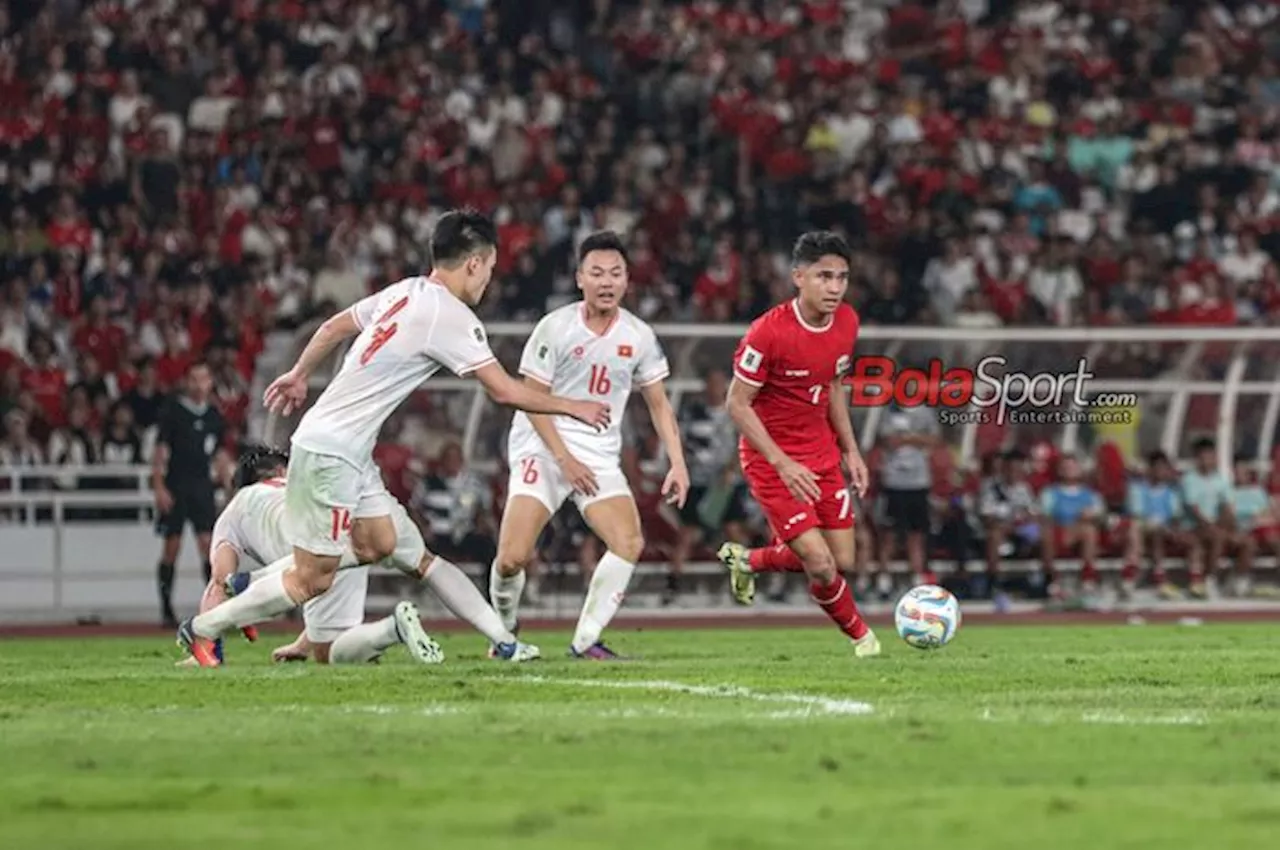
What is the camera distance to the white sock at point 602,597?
1499 cm

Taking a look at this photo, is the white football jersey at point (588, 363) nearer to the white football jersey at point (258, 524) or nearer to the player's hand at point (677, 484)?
the player's hand at point (677, 484)

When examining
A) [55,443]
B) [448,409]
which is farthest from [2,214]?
[448,409]

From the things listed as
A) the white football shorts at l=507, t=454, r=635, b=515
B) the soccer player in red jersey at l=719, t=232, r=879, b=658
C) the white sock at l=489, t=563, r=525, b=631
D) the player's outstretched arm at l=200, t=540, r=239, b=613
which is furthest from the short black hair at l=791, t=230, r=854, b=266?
the player's outstretched arm at l=200, t=540, r=239, b=613

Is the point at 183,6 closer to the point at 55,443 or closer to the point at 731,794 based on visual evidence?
the point at 55,443

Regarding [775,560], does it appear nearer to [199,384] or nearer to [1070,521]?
[199,384]

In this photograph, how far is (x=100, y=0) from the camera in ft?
101

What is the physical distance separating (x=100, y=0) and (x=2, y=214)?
157 inches

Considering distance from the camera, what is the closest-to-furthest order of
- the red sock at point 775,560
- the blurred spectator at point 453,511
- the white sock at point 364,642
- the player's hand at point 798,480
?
the white sock at point 364,642, the player's hand at point 798,480, the red sock at point 775,560, the blurred spectator at point 453,511

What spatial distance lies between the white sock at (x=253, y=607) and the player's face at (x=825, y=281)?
3566mm

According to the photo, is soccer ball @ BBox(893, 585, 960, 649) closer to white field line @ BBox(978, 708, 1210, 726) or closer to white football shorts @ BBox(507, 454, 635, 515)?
white football shorts @ BBox(507, 454, 635, 515)

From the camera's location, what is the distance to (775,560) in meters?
16.0

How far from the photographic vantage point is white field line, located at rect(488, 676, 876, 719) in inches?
428

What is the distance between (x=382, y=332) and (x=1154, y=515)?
14.1 meters

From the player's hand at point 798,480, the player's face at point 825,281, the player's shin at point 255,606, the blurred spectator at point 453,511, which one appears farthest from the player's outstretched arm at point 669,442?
the blurred spectator at point 453,511
